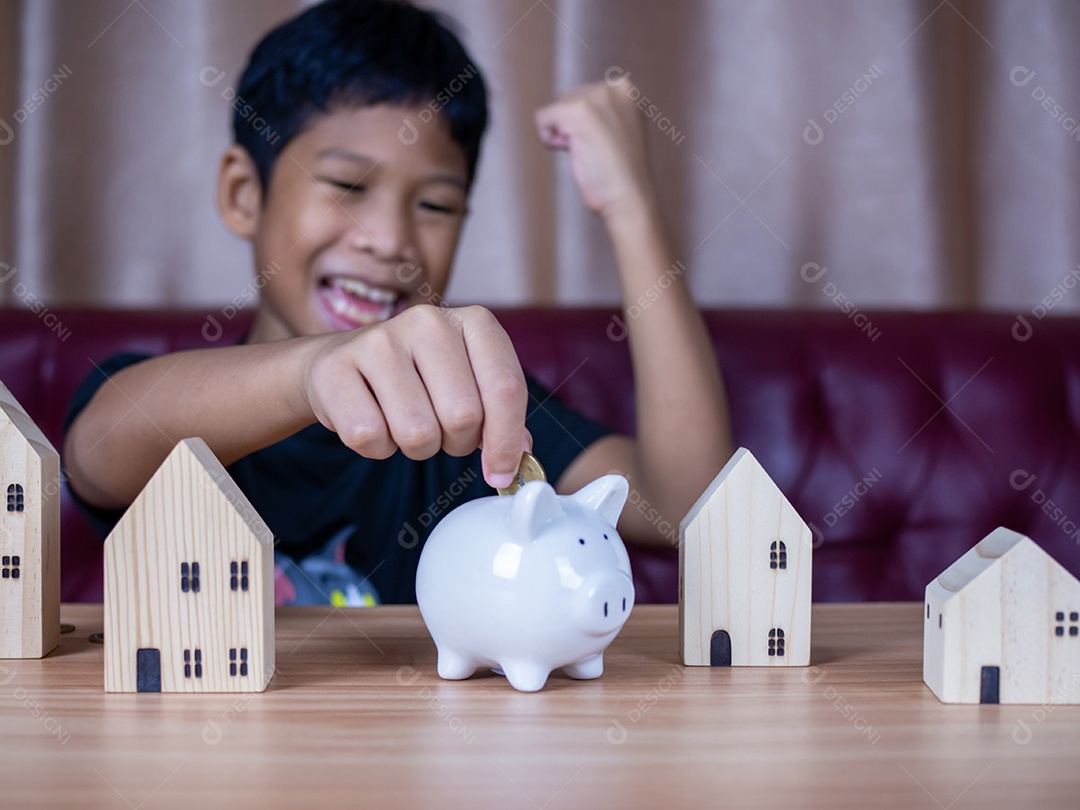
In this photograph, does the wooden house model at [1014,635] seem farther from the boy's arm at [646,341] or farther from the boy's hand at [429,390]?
the boy's arm at [646,341]

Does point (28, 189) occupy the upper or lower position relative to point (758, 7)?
lower

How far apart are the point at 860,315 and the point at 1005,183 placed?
0.49m

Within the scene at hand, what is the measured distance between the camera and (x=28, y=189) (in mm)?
1775

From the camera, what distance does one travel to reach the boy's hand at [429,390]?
717 mm

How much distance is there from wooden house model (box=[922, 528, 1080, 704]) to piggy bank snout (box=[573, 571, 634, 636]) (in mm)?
220

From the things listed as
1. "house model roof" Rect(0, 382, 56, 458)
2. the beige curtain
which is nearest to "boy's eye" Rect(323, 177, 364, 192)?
the beige curtain

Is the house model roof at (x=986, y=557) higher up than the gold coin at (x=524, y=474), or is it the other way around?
the gold coin at (x=524, y=474)

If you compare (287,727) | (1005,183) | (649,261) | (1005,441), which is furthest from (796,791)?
Answer: (1005,183)

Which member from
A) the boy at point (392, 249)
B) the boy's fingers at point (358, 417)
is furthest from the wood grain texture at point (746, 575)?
the boy at point (392, 249)

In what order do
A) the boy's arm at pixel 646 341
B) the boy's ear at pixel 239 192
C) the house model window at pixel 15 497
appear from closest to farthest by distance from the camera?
the house model window at pixel 15 497, the boy's arm at pixel 646 341, the boy's ear at pixel 239 192

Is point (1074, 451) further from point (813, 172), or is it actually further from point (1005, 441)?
point (813, 172)

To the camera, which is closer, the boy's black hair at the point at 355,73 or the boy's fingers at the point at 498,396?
the boy's fingers at the point at 498,396

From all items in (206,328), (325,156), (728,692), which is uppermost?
(325,156)

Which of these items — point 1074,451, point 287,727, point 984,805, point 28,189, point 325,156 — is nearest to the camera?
point 984,805
